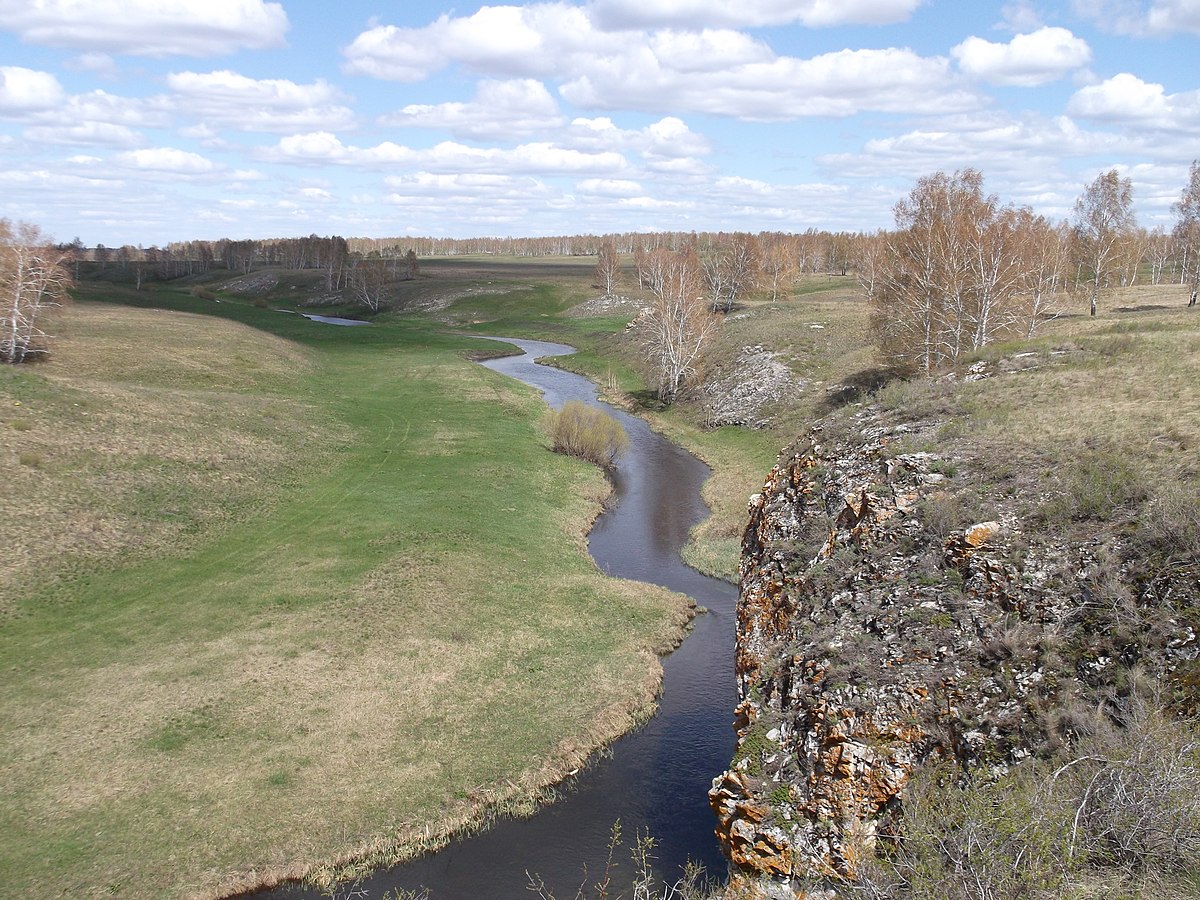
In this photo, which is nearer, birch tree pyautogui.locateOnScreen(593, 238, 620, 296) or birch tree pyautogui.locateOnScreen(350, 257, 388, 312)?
birch tree pyautogui.locateOnScreen(593, 238, 620, 296)

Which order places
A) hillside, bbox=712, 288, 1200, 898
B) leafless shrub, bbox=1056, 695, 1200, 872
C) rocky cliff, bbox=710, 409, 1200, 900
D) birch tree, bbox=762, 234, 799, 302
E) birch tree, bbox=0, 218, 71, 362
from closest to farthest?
1. leafless shrub, bbox=1056, 695, 1200, 872
2. hillside, bbox=712, 288, 1200, 898
3. rocky cliff, bbox=710, 409, 1200, 900
4. birch tree, bbox=0, 218, 71, 362
5. birch tree, bbox=762, 234, 799, 302

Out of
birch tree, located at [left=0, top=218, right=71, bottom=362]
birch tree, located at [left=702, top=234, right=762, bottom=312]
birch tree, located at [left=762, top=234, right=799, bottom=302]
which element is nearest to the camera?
birch tree, located at [left=0, top=218, right=71, bottom=362]

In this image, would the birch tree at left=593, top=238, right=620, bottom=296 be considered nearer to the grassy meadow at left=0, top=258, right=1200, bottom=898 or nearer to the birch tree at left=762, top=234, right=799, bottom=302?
the birch tree at left=762, top=234, right=799, bottom=302

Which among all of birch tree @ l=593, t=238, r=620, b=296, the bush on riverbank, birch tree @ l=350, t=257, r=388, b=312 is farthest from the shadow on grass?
birch tree @ l=350, t=257, r=388, b=312

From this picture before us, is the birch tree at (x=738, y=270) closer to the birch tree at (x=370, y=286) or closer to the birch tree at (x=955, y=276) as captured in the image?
the birch tree at (x=955, y=276)

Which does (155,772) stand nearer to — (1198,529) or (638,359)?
(1198,529)

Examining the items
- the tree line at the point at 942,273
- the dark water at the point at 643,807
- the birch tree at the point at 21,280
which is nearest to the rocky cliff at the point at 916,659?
the dark water at the point at 643,807

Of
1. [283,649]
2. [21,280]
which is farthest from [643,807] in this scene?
[21,280]

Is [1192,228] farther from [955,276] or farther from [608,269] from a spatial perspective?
[608,269]
